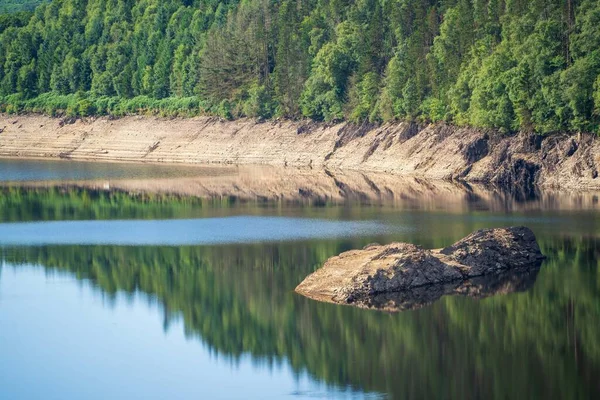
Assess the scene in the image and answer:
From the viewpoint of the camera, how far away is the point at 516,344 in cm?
3894

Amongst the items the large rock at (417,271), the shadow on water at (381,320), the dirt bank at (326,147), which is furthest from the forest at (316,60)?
the large rock at (417,271)

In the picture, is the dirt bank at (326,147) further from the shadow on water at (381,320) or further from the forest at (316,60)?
the shadow on water at (381,320)

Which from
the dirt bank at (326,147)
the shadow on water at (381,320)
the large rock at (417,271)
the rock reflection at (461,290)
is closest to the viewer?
the shadow on water at (381,320)

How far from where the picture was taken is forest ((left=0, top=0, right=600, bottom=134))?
91062 millimetres

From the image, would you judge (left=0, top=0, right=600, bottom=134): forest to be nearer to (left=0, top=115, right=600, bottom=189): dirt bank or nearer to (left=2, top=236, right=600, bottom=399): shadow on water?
(left=0, top=115, right=600, bottom=189): dirt bank

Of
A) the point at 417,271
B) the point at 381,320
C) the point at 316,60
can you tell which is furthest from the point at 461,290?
the point at 316,60

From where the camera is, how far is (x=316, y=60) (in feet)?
429

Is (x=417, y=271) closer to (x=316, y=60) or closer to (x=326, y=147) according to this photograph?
(x=326, y=147)

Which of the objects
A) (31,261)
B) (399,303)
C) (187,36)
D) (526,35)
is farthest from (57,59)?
(399,303)

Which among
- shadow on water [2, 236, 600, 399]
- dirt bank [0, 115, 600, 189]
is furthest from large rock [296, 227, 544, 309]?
dirt bank [0, 115, 600, 189]

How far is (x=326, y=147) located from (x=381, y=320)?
78.9 meters

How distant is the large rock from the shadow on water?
0.64 meters

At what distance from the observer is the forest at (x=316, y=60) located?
299 ft

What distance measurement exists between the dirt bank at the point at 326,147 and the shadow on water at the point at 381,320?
30.7m
